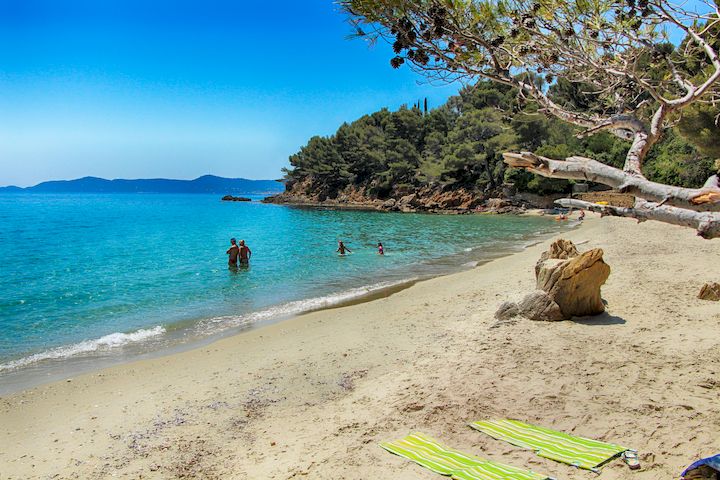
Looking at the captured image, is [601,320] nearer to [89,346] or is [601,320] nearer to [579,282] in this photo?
[579,282]

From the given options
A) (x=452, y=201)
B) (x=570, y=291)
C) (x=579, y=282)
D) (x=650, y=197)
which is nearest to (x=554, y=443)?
(x=650, y=197)

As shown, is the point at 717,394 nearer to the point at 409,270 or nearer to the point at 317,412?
the point at 317,412

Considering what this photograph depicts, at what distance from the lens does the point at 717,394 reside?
4.83m

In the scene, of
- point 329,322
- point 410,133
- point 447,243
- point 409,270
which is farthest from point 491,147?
point 329,322

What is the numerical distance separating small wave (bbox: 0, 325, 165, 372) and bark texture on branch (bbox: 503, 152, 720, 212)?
9.06 meters

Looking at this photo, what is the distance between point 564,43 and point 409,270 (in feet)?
43.8

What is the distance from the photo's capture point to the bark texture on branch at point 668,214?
→ 8.25 ft

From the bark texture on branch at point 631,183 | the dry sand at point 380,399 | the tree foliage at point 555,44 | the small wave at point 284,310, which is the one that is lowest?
the small wave at point 284,310

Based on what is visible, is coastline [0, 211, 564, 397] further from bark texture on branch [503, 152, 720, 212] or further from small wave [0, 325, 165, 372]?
bark texture on branch [503, 152, 720, 212]

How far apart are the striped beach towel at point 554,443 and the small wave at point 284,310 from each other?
7.48 m

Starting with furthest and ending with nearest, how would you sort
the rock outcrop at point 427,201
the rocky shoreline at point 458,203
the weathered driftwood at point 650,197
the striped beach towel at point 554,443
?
the rock outcrop at point 427,201, the rocky shoreline at point 458,203, the striped beach towel at point 554,443, the weathered driftwood at point 650,197

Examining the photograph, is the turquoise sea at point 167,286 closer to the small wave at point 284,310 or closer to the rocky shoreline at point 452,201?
the small wave at point 284,310

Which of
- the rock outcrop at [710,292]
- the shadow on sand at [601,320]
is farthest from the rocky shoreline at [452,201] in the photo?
the shadow on sand at [601,320]

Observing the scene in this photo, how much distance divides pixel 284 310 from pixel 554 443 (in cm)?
903
